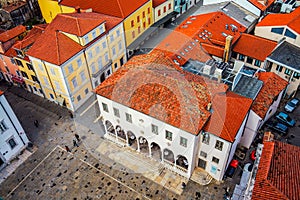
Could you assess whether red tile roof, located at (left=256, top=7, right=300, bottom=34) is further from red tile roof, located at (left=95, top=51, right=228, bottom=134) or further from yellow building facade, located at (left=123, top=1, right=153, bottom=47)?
yellow building facade, located at (left=123, top=1, right=153, bottom=47)

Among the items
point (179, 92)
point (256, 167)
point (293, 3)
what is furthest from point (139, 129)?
point (293, 3)

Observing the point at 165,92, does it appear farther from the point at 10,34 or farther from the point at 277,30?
the point at 10,34

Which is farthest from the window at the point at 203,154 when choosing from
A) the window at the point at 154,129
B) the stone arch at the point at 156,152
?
the stone arch at the point at 156,152

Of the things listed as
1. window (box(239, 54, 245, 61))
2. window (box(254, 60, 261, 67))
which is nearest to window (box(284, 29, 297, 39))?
window (box(254, 60, 261, 67))

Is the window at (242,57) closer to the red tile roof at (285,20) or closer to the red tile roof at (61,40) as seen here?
the red tile roof at (285,20)

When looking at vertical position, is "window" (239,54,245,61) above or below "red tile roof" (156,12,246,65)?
below

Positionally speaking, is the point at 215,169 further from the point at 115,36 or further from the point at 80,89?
the point at 115,36
